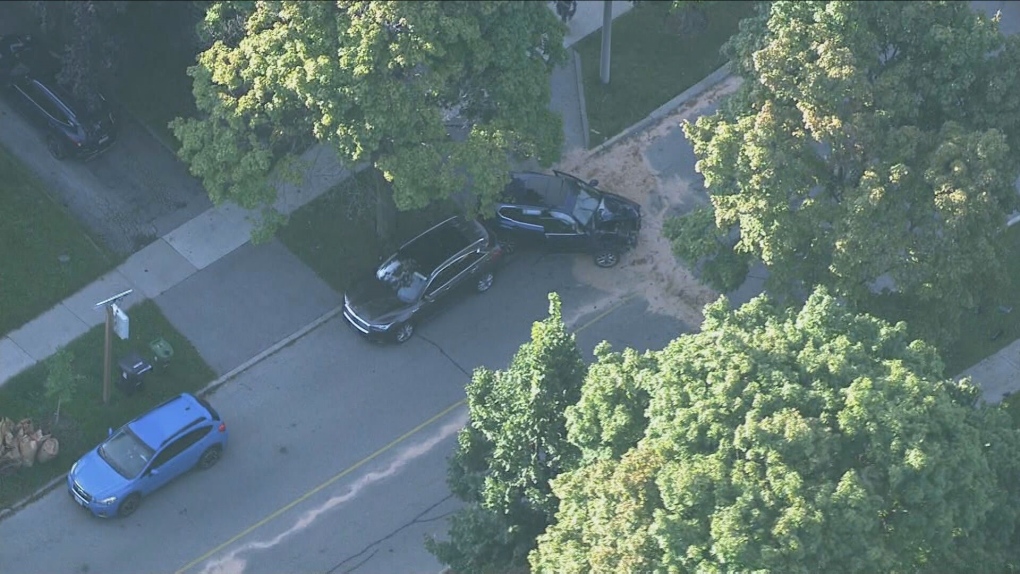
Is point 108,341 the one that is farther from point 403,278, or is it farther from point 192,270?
point 403,278

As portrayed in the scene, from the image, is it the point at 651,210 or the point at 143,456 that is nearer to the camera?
the point at 143,456

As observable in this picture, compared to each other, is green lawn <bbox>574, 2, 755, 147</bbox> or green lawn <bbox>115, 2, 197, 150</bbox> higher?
green lawn <bbox>115, 2, 197, 150</bbox>

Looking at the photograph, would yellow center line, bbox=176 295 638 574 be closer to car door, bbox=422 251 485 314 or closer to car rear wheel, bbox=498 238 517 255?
car door, bbox=422 251 485 314

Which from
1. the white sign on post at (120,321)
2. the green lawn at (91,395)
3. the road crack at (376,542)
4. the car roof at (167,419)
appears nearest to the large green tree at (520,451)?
the road crack at (376,542)

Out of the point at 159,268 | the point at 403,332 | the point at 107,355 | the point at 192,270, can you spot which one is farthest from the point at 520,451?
the point at 159,268

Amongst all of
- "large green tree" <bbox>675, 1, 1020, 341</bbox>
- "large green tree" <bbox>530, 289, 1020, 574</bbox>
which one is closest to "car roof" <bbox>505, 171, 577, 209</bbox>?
"large green tree" <bbox>675, 1, 1020, 341</bbox>

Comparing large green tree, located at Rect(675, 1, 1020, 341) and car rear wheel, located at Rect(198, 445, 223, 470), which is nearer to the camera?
large green tree, located at Rect(675, 1, 1020, 341)
